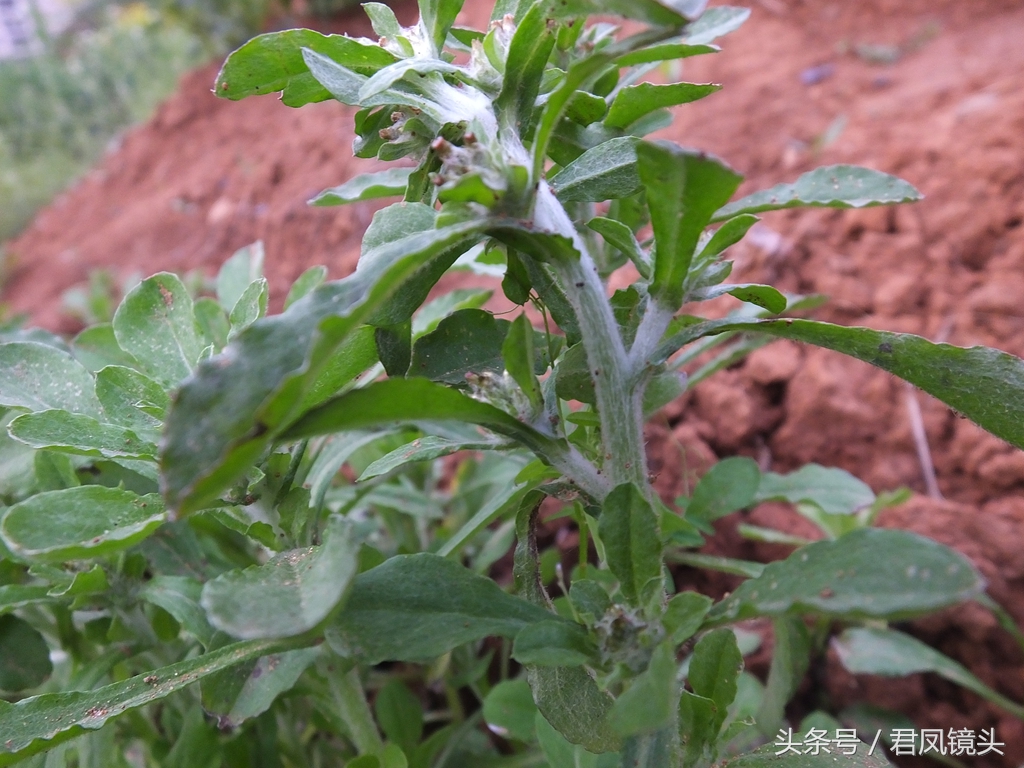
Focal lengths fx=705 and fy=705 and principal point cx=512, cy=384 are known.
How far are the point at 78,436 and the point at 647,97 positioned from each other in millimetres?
938

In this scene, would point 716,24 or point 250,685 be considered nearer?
point 250,685

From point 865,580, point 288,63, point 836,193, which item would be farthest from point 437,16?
point 865,580

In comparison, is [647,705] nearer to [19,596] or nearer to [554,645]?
[554,645]

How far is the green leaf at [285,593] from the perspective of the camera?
2.15 feet

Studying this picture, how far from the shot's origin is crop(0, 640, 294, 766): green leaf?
861mm

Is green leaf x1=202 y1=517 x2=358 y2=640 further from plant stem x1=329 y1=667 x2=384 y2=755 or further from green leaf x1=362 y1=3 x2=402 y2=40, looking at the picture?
green leaf x1=362 y1=3 x2=402 y2=40

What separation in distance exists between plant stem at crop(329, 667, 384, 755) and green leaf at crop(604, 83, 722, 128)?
1.00 meters

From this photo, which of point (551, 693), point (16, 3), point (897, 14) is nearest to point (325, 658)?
point (551, 693)

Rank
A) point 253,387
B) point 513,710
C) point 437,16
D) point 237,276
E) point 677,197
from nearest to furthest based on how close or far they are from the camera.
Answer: point 253,387 < point 677,197 < point 437,16 < point 513,710 < point 237,276

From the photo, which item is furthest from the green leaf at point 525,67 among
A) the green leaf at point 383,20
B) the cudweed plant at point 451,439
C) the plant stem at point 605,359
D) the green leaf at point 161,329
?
the green leaf at point 161,329

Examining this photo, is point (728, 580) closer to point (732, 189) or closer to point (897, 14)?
point (732, 189)

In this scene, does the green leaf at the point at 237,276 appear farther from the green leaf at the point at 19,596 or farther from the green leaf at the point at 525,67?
the green leaf at the point at 525,67

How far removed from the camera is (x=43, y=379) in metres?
1.12

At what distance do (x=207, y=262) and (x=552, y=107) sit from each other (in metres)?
3.11
